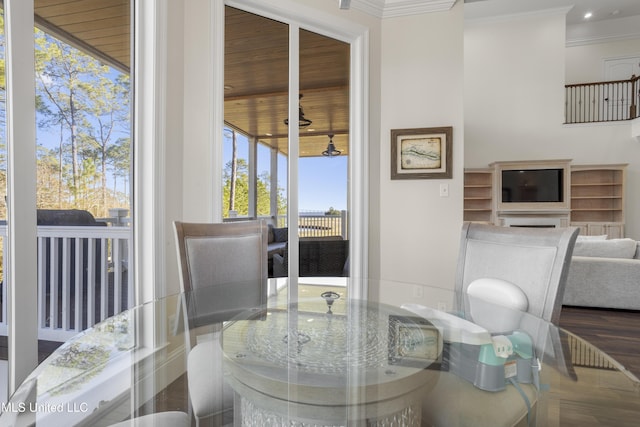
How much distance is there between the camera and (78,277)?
1.67m

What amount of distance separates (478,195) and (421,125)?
4979mm

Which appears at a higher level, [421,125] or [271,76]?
[271,76]

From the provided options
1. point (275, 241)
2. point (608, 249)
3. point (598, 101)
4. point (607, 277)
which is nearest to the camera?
point (275, 241)

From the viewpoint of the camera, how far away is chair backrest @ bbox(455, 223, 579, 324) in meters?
1.29

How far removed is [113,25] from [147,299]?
1582 mm

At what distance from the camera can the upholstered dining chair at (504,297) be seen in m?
0.98

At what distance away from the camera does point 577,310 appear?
3643 millimetres

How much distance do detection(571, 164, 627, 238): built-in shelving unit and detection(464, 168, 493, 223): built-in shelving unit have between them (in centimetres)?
157

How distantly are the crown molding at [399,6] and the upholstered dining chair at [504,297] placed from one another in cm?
227

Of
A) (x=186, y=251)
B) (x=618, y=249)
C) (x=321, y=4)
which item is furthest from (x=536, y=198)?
(x=186, y=251)

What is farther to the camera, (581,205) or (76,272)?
(581,205)

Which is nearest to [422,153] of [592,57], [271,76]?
[271,76]

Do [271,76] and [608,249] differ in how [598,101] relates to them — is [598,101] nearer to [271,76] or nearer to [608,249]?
[608,249]

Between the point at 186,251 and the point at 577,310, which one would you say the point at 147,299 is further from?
the point at 577,310
